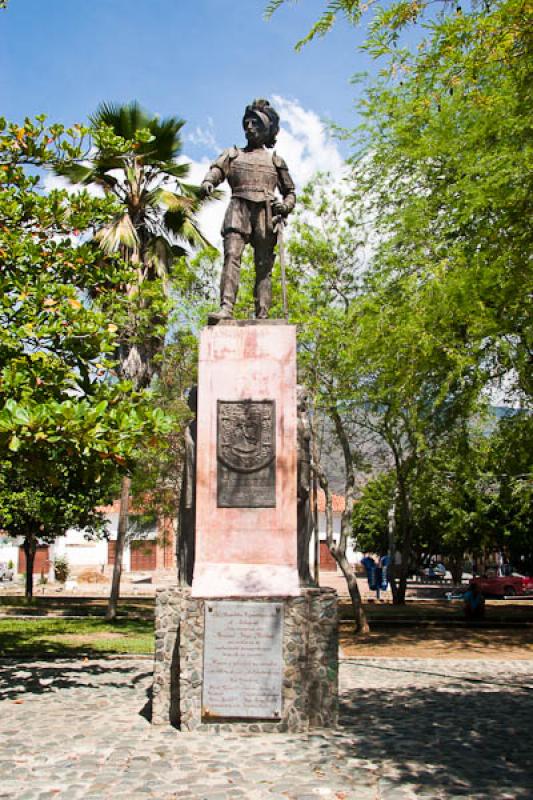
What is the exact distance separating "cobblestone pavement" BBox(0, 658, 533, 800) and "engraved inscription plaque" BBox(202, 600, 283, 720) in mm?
253

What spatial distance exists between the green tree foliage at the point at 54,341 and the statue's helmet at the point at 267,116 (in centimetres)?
201

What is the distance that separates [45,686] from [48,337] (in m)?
4.19

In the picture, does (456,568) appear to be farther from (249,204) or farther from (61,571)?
(249,204)

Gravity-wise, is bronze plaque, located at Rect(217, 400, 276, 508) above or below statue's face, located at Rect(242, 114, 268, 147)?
below

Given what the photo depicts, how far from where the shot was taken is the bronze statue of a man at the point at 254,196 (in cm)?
838

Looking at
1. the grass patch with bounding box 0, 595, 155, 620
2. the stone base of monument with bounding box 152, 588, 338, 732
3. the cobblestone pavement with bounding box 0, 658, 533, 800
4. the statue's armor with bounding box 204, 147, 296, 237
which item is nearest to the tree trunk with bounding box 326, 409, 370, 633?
the grass patch with bounding box 0, 595, 155, 620

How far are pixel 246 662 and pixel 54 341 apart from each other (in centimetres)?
423

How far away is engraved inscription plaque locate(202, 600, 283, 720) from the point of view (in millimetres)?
6719

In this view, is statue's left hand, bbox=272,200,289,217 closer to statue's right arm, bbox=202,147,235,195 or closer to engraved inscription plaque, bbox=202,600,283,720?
statue's right arm, bbox=202,147,235,195

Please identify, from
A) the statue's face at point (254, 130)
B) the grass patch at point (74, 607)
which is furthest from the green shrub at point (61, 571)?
the statue's face at point (254, 130)

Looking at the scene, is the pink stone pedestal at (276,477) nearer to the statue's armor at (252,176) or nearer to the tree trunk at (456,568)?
the statue's armor at (252,176)

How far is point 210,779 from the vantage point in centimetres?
542

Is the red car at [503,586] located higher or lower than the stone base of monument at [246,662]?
lower

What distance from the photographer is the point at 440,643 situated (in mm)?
14586
